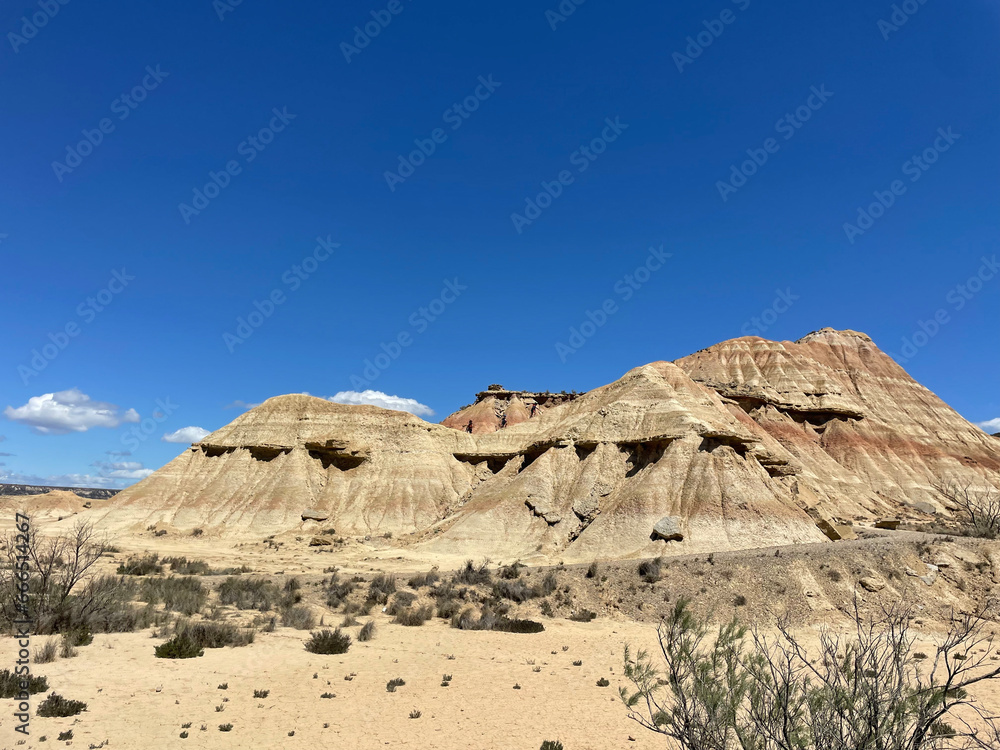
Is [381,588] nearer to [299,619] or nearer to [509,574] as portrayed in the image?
[299,619]

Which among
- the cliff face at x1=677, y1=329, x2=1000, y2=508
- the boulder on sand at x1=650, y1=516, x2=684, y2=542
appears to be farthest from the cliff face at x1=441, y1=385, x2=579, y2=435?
the boulder on sand at x1=650, y1=516, x2=684, y2=542

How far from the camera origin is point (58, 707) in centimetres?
A: 1102

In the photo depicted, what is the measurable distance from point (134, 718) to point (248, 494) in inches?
1810

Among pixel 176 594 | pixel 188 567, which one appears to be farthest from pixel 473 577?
pixel 188 567

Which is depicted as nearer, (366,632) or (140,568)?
(366,632)

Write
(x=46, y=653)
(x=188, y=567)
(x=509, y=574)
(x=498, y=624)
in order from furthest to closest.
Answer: (x=188, y=567) < (x=509, y=574) < (x=498, y=624) < (x=46, y=653)

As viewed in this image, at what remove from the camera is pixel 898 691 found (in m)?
6.36

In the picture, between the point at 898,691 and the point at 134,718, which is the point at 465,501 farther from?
the point at 898,691

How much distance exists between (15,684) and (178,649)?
4.08 m

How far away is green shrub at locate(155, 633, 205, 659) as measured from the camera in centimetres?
1531

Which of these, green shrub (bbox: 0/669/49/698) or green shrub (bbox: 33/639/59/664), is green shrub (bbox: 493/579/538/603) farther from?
green shrub (bbox: 0/669/49/698)

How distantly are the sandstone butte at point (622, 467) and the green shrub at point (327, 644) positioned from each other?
822 inches

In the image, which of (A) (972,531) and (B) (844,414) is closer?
(A) (972,531)

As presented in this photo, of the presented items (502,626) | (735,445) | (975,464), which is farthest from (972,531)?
(975,464)
